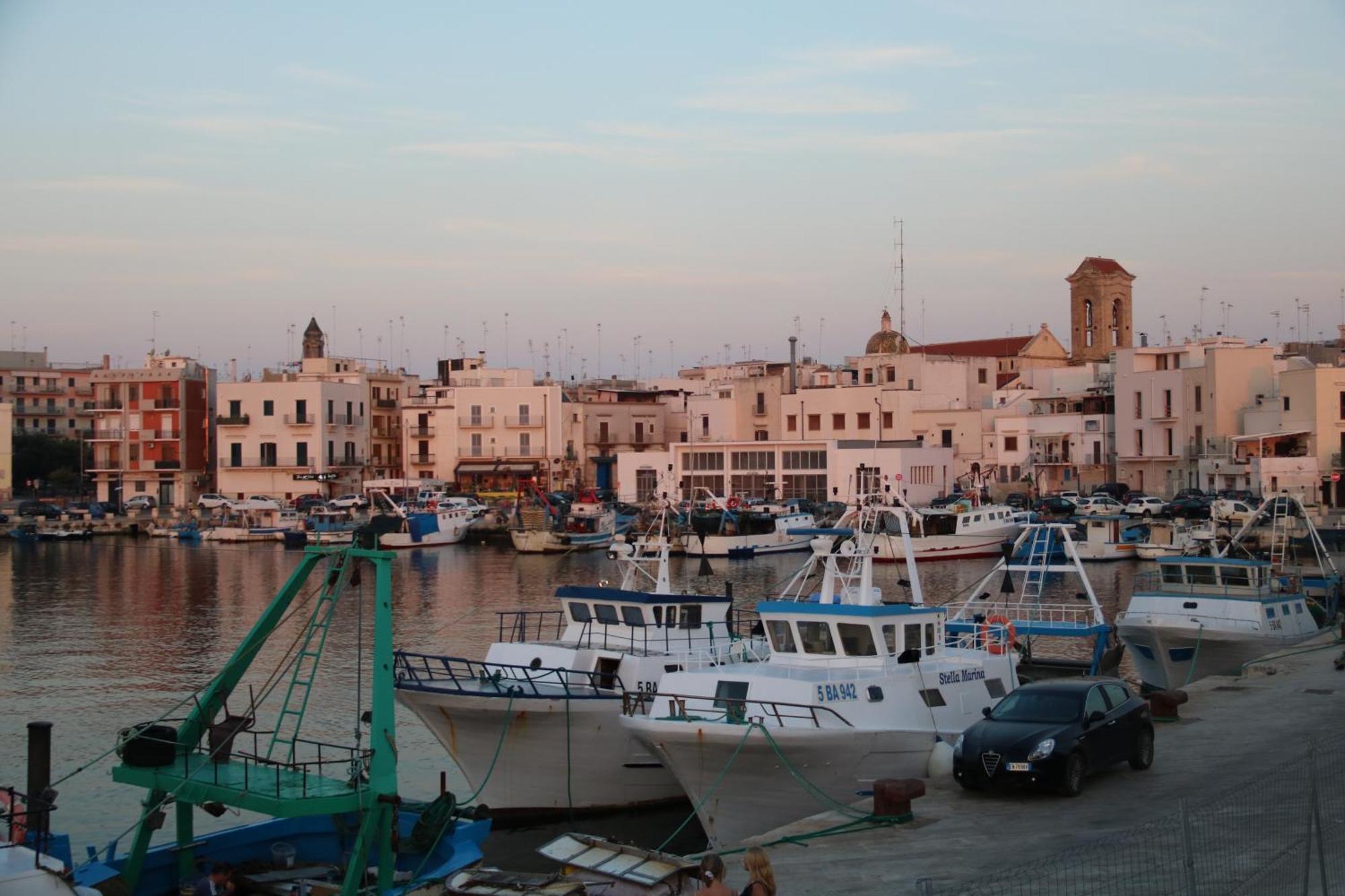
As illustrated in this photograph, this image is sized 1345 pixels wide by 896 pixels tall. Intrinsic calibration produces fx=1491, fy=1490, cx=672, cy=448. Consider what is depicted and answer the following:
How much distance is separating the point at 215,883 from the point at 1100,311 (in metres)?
102

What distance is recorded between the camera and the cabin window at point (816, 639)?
20531mm

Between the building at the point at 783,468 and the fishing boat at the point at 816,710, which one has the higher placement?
the building at the point at 783,468

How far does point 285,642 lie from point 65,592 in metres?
16.1

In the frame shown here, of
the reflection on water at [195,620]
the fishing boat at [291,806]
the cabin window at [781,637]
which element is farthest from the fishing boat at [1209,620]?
the fishing boat at [291,806]

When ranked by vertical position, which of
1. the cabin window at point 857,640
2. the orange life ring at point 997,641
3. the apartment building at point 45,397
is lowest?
the orange life ring at point 997,641

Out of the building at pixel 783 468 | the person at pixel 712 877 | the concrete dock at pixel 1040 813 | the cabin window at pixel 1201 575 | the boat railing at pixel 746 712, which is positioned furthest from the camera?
the building at pixel 783 468

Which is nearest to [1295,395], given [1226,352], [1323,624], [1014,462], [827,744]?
[1226,352]

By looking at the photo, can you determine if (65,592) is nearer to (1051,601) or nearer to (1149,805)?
(1051,601)

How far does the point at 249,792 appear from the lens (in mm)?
15445

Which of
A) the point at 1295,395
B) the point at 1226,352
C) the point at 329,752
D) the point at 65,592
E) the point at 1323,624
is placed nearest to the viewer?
the point at 329,752

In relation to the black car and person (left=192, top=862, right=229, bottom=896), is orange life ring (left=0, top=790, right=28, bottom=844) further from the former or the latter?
the black car

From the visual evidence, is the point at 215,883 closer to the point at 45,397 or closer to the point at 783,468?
the point at 783,468

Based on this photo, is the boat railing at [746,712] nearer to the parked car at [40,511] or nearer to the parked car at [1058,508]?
the parked car at [1058,508]

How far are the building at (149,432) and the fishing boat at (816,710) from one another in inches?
2967
